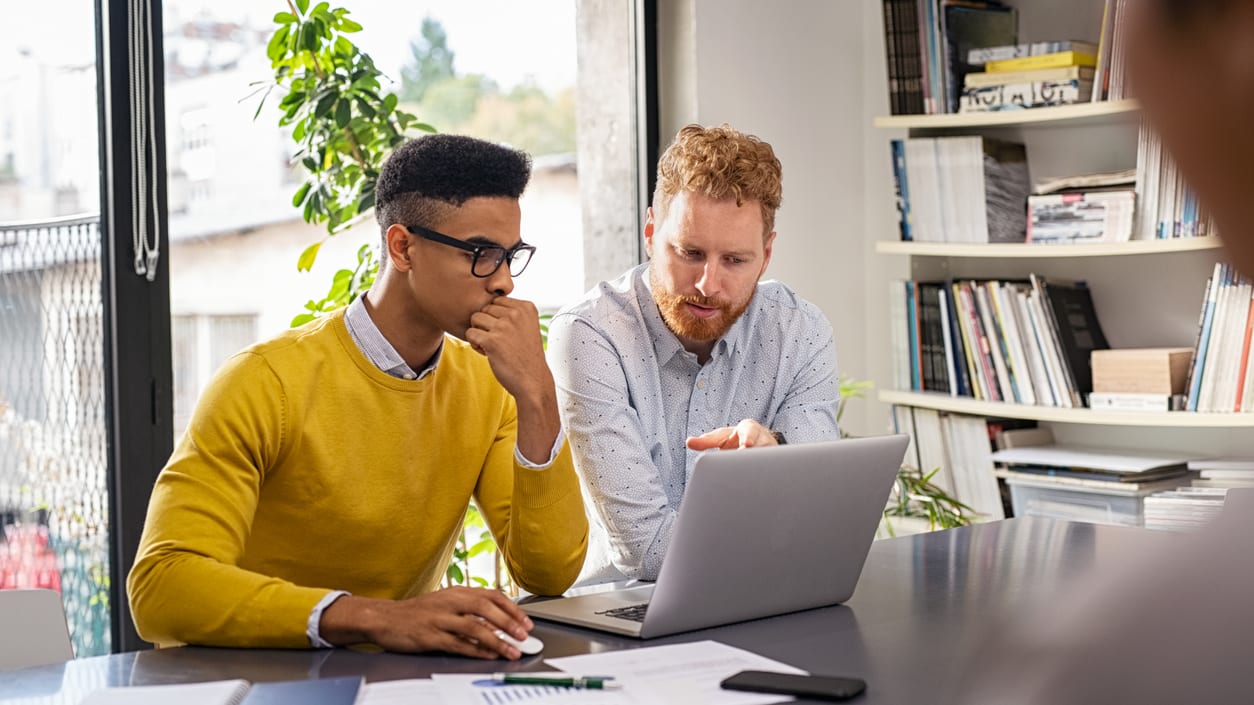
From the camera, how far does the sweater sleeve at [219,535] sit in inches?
55.0

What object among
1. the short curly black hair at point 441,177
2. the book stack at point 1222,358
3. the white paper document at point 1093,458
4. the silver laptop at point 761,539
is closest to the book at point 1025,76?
the book stack at point 1222,358

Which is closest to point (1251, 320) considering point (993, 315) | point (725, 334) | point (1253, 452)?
point (1253, 452)

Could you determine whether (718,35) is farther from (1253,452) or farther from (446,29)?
(1253,452)

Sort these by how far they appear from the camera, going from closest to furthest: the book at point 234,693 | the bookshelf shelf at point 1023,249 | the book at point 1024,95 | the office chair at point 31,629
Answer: the book at point 234,693
the office chair at point 31,629
the bookshelf shelf at point 1023,249
the book at point 1024,95

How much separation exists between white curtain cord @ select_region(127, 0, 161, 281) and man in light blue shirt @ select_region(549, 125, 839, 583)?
0.94m

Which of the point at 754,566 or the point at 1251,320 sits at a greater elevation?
the point at 1251,320

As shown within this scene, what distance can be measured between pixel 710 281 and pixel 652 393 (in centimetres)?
21

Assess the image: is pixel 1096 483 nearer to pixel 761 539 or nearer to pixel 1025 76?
pixel 1025 76

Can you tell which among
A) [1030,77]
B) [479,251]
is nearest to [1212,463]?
[1030,77]

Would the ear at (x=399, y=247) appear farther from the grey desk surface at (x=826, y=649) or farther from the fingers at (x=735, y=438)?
the grey desk surface at (x=826, y=649)

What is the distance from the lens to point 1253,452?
2.98 metres

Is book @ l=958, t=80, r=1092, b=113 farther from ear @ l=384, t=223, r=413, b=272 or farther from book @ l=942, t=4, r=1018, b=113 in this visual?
ear @ l=384, t=223, r=413, b=272

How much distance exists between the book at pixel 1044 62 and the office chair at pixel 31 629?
2.57 m

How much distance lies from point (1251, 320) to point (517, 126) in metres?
1.78
